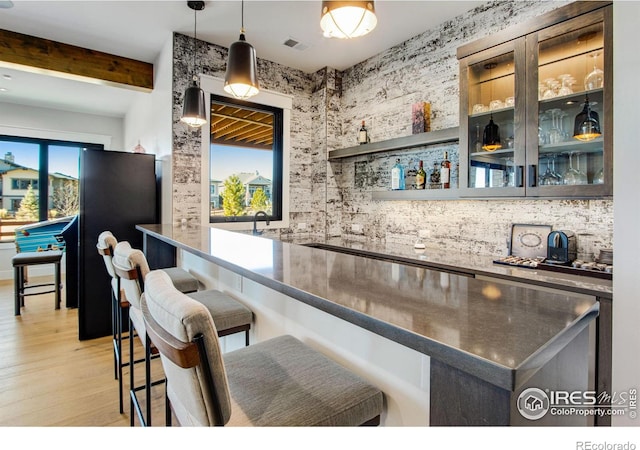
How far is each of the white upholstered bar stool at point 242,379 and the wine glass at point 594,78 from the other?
83.0 inches

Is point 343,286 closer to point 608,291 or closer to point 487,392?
point 487,392

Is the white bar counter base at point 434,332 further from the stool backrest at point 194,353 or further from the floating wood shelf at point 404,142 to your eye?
the floating wood shelf at point 404,142

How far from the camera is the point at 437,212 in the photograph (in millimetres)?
3180

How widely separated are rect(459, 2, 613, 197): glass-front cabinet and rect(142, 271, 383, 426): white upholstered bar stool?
182 cm

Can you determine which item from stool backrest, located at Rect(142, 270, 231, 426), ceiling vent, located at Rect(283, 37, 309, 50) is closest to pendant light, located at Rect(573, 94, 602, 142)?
stool backrest, located at Rect(142, 270, 231, 426)

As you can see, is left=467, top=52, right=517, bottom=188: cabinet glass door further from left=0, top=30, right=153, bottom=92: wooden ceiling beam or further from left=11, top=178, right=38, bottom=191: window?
left=11, top=178, right=38, bottom=191: window

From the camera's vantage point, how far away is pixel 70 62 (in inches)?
139

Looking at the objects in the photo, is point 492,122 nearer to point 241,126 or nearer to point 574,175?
point 574,175

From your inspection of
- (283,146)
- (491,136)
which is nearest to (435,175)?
(491,136)

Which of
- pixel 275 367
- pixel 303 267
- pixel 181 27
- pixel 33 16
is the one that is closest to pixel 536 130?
pixel 303 267

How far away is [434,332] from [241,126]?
384 cm

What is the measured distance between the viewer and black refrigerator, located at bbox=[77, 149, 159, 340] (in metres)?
3.21

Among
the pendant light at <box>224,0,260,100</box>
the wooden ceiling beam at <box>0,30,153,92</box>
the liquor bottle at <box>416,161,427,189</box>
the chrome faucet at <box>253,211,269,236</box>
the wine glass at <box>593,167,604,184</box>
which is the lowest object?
the chrome faucet at <box>253,211,269,236</box>

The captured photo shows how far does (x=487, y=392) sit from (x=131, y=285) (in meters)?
1.48
